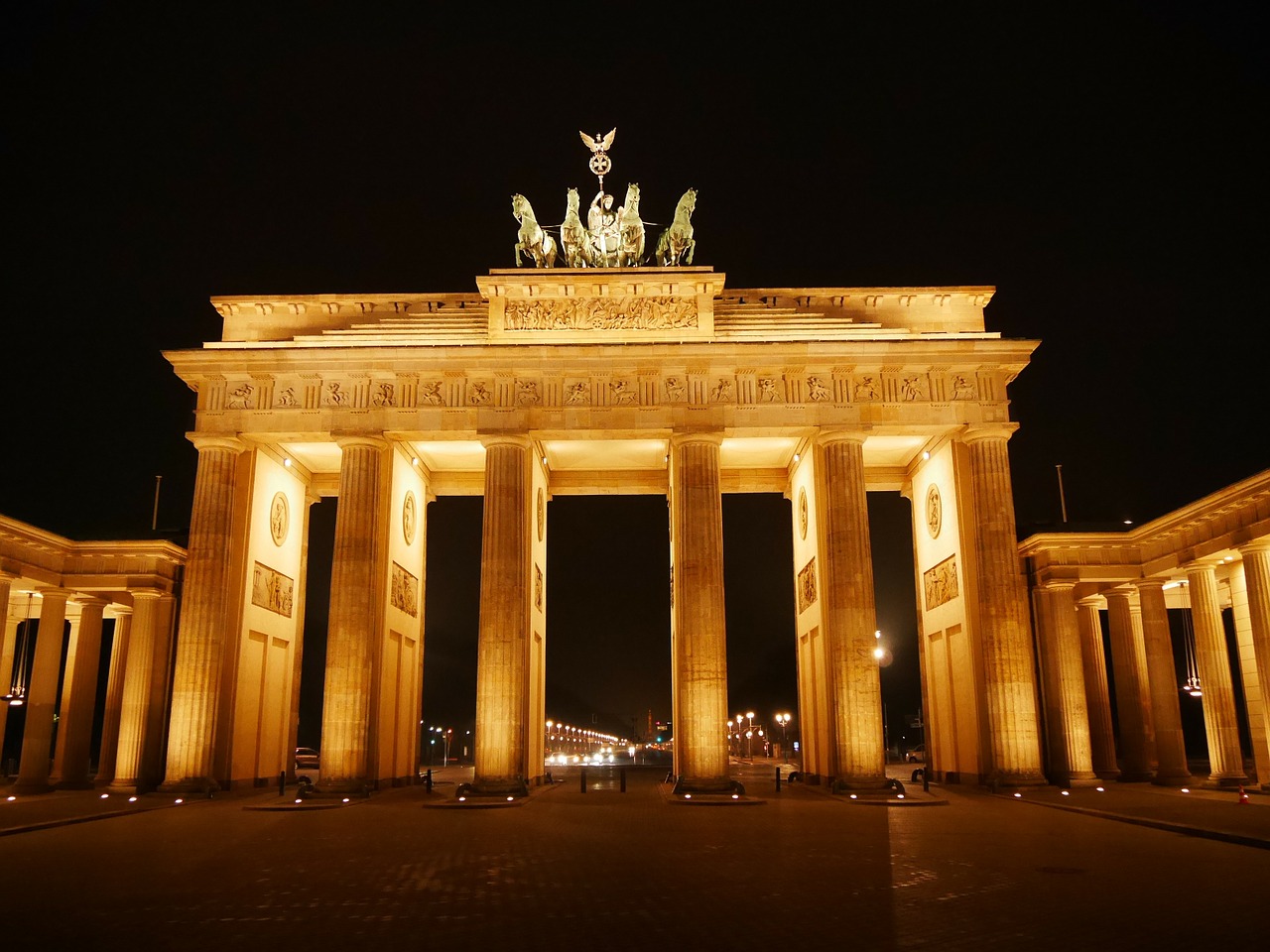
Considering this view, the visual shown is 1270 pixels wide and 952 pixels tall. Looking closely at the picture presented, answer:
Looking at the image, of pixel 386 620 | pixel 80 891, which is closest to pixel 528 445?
pixel 386 620

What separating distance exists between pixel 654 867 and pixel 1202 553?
79.8ft

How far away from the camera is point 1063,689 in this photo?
3294 centimetres

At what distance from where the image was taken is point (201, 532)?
105ft

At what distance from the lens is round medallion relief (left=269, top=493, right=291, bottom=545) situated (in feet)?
117

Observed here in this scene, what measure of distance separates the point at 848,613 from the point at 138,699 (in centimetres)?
2364

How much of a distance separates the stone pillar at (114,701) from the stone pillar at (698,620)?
20299 mm

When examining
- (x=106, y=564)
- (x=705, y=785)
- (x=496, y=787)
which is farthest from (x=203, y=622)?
(x=705, y=785)

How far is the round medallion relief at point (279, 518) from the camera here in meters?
35.6

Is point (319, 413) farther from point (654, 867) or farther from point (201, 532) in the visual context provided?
point (654, 867)

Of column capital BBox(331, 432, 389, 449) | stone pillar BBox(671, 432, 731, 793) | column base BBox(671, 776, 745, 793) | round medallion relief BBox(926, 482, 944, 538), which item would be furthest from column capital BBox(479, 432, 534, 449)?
round medallion relief BBox(926, 482, 944, 538)

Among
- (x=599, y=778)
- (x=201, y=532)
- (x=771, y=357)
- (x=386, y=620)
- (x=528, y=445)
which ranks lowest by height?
(x=599, y=778)

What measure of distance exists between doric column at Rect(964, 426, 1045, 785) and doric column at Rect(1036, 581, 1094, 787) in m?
1.93

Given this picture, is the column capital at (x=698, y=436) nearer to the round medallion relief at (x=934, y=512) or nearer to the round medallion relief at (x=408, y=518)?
the round medallion relief at (x=934, y=512)

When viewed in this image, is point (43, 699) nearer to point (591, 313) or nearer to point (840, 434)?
point (591, 313)
